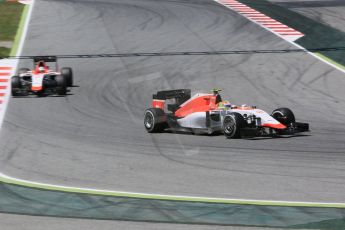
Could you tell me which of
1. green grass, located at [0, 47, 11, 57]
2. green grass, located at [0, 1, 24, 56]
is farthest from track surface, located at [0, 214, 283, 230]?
green grass, located at [0, 1, 24, 56]

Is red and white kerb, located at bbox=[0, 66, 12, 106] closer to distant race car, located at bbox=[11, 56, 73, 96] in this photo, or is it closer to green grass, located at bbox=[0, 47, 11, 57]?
distant race car, located at bbox=[11, 56, 73, 96]

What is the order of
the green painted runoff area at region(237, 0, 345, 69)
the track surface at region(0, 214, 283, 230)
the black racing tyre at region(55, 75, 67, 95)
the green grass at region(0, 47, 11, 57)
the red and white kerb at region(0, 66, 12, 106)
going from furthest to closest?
the green grass at region(0, 47, 11, 57) < the green painted runoff area at region(237, 0, 345, 69) < the black racing tyre at region(55, 75, 67, 95) < the red and white kerb at region(0, 66, 12, 106) < the track surface at region(0, 214, 283, 230)

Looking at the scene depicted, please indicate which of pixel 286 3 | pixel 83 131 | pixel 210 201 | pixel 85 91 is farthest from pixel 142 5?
pixel 210 201

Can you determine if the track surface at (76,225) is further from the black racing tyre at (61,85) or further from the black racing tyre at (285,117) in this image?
the black racing tyre at (61,85)

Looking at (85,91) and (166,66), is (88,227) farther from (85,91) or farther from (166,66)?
(166,66)

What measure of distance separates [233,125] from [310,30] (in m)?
17.9

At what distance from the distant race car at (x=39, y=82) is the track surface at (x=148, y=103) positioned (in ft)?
1.55

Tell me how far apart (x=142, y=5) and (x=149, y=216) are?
30.1m

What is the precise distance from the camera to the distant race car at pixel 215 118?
1864 cm

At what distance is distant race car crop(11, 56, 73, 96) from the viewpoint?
83.3ft

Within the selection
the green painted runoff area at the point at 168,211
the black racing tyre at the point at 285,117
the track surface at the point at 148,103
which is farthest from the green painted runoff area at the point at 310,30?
the green painted runoff area at the point at 168,211

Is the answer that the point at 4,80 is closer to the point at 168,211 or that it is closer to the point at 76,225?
the point at 168,211

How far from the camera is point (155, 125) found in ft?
64.4

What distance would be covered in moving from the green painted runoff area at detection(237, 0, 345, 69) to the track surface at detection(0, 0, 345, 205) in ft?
→ 3.10
